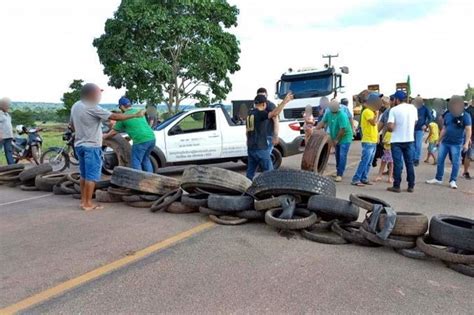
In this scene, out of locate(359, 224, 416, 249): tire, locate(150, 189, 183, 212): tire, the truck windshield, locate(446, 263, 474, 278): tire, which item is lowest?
locate(446, 263, 474, 278): tire

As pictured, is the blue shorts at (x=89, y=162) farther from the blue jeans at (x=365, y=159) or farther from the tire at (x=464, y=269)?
the blue jeans at (x=365, y=159)

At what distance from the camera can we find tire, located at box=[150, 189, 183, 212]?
5.53 metres

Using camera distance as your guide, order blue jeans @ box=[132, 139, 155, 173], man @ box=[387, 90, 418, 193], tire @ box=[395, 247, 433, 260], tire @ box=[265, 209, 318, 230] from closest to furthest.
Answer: tire @ box=[395, 247, 433, 260]
tire @ box=[265, 209, 318, 230]
man @ box=[387, 90, 418, 193]
blue jeans @ box=[132, 139, 155, 173]

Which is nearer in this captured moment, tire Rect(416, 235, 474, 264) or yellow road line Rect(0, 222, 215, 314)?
yellow road line Rect(0, 222, 215, 314)

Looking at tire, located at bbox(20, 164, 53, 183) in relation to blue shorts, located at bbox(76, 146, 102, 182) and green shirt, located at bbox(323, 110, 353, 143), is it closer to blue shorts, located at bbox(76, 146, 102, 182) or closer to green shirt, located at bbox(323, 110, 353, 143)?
blue shorts, located at bbox(76, 146, 102, 182)

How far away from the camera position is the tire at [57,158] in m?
10.2

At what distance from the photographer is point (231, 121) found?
30.6 feet

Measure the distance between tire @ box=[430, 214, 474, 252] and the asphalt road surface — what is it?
261 mm

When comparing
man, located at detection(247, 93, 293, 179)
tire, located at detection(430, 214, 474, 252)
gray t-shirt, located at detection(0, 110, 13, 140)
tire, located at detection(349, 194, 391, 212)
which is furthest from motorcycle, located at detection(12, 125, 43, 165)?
tire, located at detection(430, 214, 474, 252)

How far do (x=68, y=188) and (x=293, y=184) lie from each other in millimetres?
4281

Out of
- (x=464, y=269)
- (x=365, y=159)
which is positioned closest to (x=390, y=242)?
(x=464, y=269)

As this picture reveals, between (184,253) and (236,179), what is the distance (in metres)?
1.68

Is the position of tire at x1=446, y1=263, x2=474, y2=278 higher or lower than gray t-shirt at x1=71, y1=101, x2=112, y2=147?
lower

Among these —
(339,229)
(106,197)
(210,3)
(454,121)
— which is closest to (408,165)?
(454,121)
